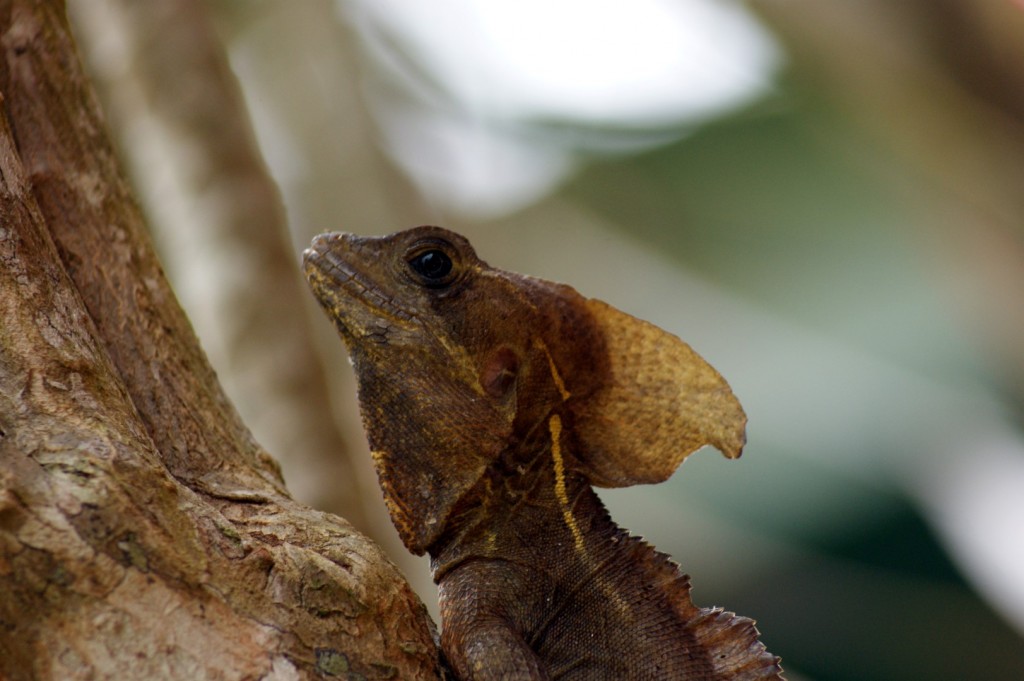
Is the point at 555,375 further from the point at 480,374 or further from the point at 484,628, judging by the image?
the point at 484,628

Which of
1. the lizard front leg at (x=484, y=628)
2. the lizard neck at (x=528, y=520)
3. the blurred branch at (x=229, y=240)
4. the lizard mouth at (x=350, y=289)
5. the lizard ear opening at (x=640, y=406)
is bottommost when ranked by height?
the lizard front leg at (x=484, y=628)

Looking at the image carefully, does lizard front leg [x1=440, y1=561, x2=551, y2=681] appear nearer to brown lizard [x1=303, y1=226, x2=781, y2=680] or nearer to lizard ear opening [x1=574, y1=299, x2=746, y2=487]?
brown lizard [x1=303, y1=226, x2=781, y2=680]

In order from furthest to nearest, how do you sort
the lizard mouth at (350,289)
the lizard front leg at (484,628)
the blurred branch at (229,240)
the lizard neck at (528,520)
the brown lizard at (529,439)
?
the blurred branch at (229,240) < the lizard mouth at (350,289) < the lizard neck at (528,520) < the brown lizard at (529,439) < the lizard front leg at (484,628)

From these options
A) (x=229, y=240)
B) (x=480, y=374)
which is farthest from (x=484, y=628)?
(x=229, y=240)

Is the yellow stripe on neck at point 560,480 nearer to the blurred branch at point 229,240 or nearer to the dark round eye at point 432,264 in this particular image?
the dark round eye at point 432,264

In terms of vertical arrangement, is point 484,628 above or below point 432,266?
below

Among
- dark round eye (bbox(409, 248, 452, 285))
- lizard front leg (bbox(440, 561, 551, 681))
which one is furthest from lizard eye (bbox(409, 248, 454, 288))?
lizard front leg (bbox(440, 561, 551, 681))

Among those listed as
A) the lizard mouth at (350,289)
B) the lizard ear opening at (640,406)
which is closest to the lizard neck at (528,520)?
the lizard ear opening at (640,406)

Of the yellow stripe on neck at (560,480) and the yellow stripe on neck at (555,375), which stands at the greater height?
the yellow stripe on neck at (555,375)

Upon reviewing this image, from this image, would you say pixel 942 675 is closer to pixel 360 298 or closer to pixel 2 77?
pixel 360 298
